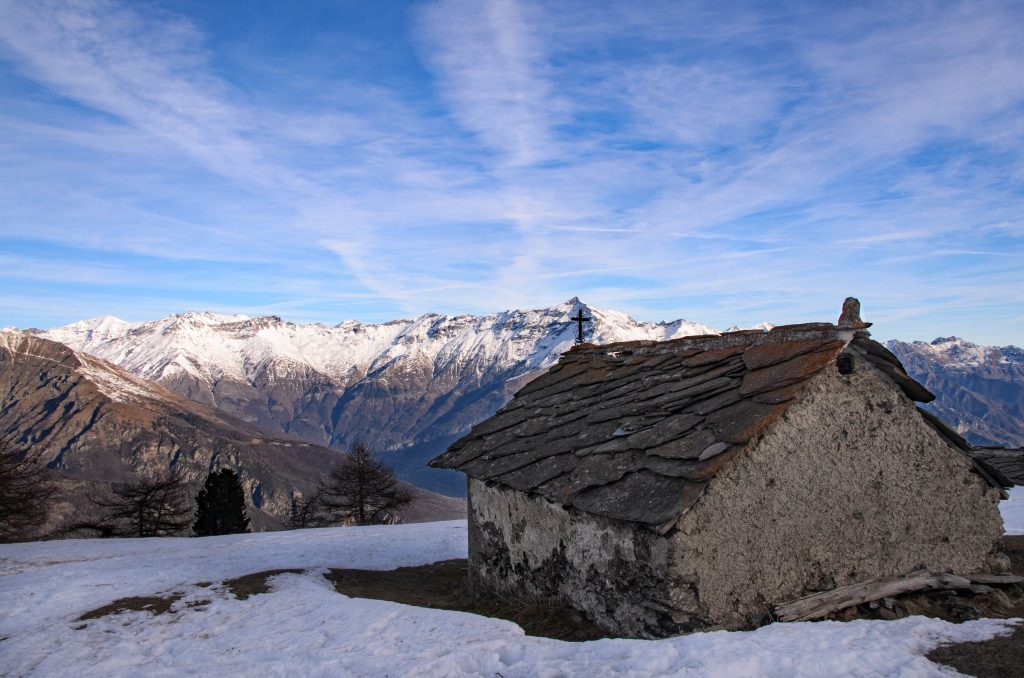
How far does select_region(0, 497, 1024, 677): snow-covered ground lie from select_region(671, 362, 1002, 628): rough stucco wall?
109 cm

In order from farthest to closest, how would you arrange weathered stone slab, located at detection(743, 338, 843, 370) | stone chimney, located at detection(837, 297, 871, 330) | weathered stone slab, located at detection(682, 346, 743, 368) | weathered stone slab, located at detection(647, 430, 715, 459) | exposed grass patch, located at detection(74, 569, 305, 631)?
exposed grass patch, located at detection(74, 569, 305, 631), weathered stone slab, located at detection(682, 346, 743, 368), stone chimney, located at detection(837, 297, 871, 330), weathered stone slab, located at detection(743, 338, 843, 370), weathered stone slab, located at detection(647, 430, 715, 459)

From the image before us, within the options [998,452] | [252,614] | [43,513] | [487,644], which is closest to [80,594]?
[252,614]

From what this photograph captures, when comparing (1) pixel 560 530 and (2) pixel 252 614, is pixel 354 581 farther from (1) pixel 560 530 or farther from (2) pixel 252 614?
(1) pixel 560 530

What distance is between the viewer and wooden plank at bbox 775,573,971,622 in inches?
426

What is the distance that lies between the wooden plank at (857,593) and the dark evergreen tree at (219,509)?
122ft

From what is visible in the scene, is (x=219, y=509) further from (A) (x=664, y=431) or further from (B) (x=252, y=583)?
(A) (x=664, y=431)

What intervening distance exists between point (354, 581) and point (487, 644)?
30.5 ft

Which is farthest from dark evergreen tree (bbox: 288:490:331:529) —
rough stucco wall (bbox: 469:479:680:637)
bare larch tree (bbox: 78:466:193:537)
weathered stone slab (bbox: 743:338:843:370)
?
weathered stone slab (bbox: 743:338:843:370)

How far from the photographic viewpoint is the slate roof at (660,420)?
11.0 metres

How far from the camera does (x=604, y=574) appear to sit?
11.9 meters

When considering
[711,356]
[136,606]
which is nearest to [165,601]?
[136,606]

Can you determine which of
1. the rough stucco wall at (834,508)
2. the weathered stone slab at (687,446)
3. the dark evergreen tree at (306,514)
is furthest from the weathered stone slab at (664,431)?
the dark evergreen tree at (306,514)

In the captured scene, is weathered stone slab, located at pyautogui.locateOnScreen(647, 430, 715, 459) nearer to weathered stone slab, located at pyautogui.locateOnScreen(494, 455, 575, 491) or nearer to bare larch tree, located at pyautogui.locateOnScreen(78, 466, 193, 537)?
weathered stone slab, located at pyautogui.locateOnScreen(494, 455, 575, 491)

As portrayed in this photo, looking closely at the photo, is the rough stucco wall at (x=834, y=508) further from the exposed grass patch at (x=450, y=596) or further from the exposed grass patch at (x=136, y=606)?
the exposed grass patch at (x=136, y=606)
